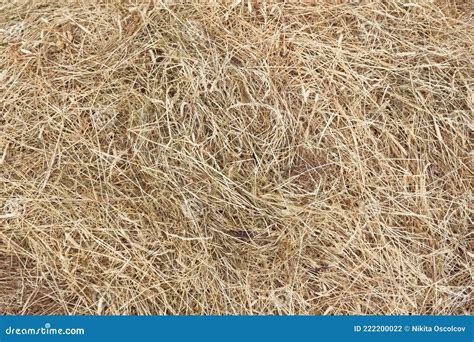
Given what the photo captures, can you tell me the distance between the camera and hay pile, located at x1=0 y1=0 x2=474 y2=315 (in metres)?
1.74

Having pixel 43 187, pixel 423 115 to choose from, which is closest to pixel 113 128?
pixel 43 187

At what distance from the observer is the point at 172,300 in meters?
1.71

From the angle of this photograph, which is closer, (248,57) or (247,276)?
(247,276)

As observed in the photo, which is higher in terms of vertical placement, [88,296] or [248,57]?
[248,57]

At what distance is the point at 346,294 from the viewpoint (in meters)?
1.75

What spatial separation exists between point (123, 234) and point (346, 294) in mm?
786

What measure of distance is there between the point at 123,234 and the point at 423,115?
1.15m

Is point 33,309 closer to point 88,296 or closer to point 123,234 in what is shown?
point 88,296

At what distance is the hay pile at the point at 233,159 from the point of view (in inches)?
68.3

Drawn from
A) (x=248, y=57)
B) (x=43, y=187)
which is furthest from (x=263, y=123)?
(x=43, y=187)

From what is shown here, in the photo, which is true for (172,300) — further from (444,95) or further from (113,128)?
(444,95)

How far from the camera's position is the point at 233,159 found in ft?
5.92

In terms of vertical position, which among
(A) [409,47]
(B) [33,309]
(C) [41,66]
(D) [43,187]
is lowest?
(B) [33,309]

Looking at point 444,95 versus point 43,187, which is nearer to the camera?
point 43,187
